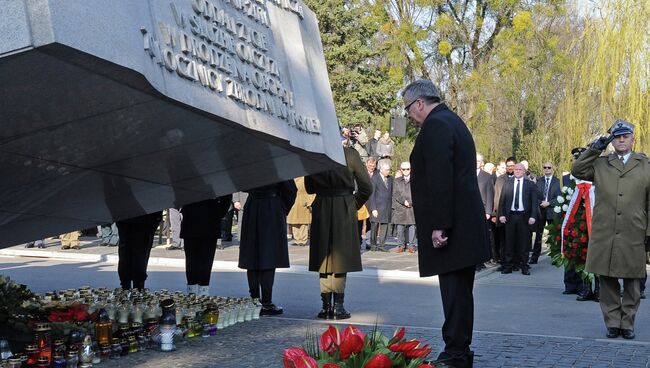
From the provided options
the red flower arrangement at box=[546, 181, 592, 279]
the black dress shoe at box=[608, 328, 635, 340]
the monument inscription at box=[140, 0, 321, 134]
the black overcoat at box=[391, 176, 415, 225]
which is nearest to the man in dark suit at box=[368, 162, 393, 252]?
the black overcoat at box=[391, 176, 415, 225]

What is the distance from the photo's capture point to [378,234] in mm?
22812

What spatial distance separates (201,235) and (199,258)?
1.00 feet

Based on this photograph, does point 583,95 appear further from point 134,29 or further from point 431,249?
point 134,29

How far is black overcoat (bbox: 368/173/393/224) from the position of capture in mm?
21828

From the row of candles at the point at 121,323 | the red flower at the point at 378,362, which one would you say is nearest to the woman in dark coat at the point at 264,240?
the row of candles at the point at 121,323

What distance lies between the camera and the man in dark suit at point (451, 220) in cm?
690

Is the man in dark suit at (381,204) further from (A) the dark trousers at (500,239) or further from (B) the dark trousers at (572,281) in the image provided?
(B) the dark trousers at (572,281)

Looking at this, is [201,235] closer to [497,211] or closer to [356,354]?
[356,354]

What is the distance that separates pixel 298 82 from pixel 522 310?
504cm

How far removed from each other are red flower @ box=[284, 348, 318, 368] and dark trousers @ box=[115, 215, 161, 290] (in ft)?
20.9

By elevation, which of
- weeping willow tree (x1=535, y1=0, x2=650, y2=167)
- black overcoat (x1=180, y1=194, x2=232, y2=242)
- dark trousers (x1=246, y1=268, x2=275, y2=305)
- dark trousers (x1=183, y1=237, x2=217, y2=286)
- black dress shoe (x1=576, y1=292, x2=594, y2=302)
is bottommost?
black dress shoe (x1=576, y1=292, x2=594, y2=302)

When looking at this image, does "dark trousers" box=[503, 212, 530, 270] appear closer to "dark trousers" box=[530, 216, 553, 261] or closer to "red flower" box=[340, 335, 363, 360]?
"dark trousers" box=[530, 216, 553, 261]

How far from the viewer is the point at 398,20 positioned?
40.2 meters

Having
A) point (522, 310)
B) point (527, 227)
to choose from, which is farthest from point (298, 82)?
point (527, 227)
